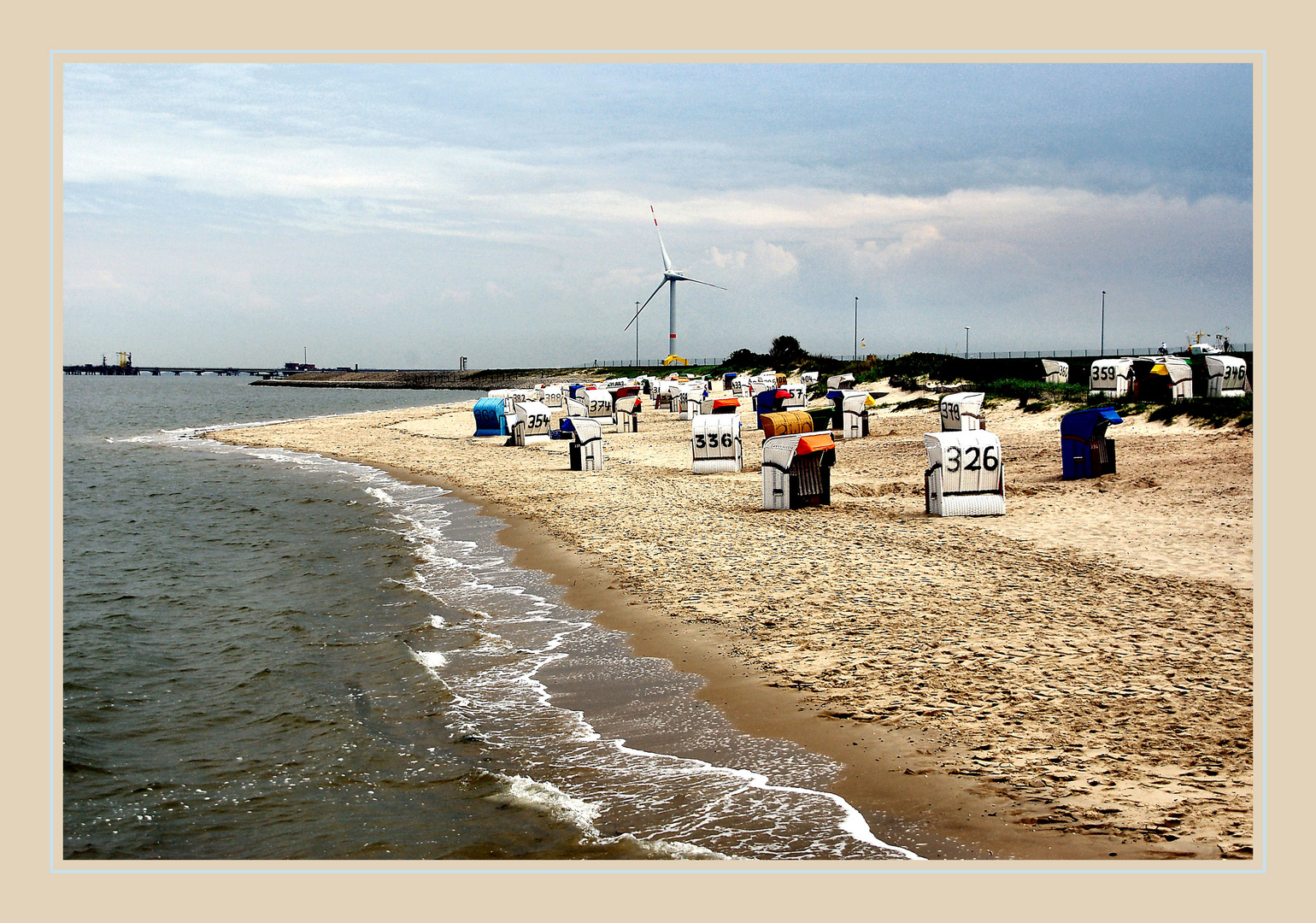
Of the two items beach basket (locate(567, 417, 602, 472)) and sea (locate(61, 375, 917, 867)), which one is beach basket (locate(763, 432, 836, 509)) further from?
beach basket (locate(567, 417, 602, 472))

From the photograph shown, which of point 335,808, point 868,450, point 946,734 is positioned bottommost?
point 335,808

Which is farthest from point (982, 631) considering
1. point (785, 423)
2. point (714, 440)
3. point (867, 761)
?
point (785, 423)

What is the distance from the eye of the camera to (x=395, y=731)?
8.82 metres

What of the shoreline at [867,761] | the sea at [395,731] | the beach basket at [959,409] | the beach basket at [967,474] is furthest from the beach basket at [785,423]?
the shoreline at [867,761]

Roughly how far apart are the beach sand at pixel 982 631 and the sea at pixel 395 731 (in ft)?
2.10

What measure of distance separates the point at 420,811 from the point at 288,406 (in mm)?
103581

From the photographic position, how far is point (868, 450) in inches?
1227

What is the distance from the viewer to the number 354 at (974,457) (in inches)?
687

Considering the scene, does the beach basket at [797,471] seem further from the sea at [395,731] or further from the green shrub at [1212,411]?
the green shrub at [1212,411]

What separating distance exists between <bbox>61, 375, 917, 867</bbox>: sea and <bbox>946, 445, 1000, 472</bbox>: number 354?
8374 millimetres

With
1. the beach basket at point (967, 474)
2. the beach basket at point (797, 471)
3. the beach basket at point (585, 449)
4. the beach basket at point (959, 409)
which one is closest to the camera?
the beach basket at point (967, 474)

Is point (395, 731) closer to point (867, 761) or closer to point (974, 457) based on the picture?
point (867, 761)

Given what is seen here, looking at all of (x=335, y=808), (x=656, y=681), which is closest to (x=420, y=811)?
(x=335, y=808)
